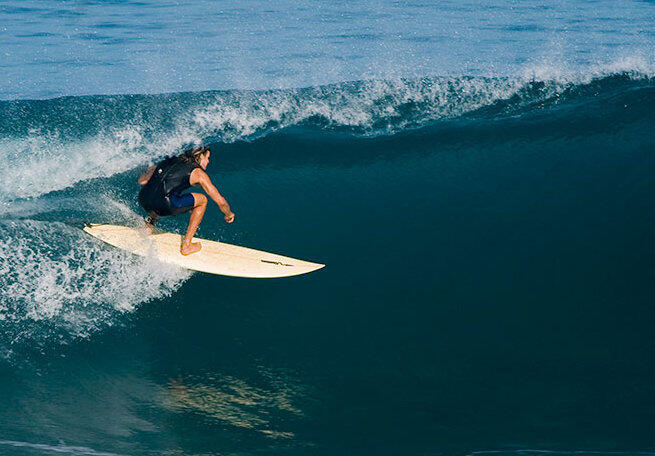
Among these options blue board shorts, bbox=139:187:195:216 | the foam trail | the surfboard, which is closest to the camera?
the foam trail

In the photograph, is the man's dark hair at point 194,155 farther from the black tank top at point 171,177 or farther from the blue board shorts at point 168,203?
the blue board shorts at point 168,203

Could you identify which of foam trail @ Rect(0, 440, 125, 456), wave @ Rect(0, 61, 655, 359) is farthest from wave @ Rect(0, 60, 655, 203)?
foam trail @ Rect(0, 440, 125, 456)

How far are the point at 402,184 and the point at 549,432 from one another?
4170 mm

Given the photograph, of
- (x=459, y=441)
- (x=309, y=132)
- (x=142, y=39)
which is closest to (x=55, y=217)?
(x=309, y=132)

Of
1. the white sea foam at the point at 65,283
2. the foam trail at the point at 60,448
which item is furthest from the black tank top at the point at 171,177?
the foam trail at the point at 60,448

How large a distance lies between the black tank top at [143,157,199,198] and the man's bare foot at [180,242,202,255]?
66cm

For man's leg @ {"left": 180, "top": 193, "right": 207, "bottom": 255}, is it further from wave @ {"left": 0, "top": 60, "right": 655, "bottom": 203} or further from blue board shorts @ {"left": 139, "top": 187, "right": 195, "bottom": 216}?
wave @ {"left": 0, "top": 60, "right": 655, "bottom": 203}

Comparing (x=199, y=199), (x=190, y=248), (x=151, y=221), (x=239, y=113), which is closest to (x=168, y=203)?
(x=199, y=199)

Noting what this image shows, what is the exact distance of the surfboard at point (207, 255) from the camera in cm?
772

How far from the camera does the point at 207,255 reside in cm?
793

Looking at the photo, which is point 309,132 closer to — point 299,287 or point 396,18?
point 299,287

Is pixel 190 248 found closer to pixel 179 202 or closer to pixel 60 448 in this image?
pixel 179 202

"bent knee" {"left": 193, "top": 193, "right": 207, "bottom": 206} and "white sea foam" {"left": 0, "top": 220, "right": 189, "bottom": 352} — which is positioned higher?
"bent knee" {"left": 193, "top": 193, "right": 207, "bottom": 206}

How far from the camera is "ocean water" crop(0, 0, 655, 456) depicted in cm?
618
